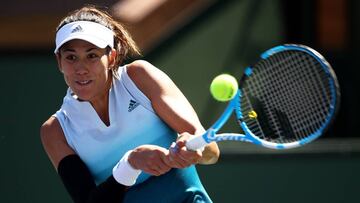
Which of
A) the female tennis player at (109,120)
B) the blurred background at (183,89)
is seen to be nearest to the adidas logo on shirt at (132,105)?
the female tennis player at (109,120)

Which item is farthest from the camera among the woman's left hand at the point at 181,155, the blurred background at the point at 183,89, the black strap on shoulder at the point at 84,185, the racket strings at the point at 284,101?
the blurred background at the point at 183,89

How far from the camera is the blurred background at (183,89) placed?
5.21 m

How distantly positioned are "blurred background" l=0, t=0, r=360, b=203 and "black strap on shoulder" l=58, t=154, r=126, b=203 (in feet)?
6.88

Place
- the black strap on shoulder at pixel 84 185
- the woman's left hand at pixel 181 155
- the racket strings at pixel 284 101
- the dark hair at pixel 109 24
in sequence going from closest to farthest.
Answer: the woman's left hand at pixel 181 155 < the black strap on shoulder at pixel 84 185 < the dark hair at pixel 109 24 < the racket strings at pixel 284 101

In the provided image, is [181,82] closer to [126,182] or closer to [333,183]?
[333,183]

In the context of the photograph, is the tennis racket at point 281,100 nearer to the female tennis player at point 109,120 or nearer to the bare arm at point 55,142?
the female tennis player at point 109,120

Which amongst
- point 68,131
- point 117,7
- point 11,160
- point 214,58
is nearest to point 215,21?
point 214,58

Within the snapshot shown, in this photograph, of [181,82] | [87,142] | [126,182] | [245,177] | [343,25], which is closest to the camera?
[126,182]

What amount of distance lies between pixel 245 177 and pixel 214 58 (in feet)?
3.57

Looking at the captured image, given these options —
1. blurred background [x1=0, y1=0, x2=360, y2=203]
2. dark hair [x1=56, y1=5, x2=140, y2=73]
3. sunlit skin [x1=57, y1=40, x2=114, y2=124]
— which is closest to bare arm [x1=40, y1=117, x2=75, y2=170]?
sunlit skin [x1=57, y1=40, x2=114, y2=124]

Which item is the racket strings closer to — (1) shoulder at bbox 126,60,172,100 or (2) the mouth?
(1) shoulder at bbox 126,60,172,100

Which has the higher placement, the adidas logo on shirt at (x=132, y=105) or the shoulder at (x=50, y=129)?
the shoulder at (x=50, y=129)

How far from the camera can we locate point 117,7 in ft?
18.2

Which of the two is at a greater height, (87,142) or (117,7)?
(117,7)
